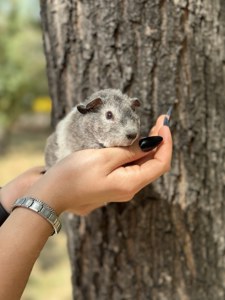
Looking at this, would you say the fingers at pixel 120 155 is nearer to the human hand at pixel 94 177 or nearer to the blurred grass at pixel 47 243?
the human hand at pixel 94 177

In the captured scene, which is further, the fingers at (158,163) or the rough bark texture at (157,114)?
the rough bark texture at (157,114)

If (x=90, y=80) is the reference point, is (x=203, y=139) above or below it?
below

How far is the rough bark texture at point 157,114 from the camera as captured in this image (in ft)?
5.07

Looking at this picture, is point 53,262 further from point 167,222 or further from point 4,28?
point 4,28

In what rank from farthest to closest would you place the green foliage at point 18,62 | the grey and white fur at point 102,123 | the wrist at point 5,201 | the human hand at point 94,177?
the green foliage at point 18,62 < the wrist at point 5,201 < the grey and white fur at point 102,123 < the human hand at point 94,177

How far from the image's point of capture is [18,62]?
729 cm

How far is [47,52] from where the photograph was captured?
1.75m

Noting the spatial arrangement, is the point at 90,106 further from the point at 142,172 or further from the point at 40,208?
the point at 40,208

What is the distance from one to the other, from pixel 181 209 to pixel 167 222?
0.07 m

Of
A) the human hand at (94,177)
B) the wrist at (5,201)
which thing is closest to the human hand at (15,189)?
the wrist at (5,201)

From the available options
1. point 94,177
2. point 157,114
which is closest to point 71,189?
point 94,177

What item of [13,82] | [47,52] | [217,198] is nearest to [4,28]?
[13,82]

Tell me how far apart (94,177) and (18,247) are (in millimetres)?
295

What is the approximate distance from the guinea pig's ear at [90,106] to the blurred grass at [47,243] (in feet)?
7.67
